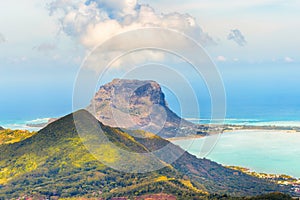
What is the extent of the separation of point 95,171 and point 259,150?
32775mm

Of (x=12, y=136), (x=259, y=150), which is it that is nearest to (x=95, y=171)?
(x=12, y=136)

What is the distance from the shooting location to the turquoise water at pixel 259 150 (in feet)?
175

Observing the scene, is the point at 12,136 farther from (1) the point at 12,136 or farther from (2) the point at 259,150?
(2) the point at 259,150

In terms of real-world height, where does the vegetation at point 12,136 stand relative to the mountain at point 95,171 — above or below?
→ above

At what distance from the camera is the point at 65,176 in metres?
35.5

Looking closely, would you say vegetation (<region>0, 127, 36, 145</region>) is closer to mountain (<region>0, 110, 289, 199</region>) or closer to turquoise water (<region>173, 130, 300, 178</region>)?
mountain (<region>0, 110, 289, 199</region>)

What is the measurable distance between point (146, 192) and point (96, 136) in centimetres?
841

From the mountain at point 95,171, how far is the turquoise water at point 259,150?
5804 mm

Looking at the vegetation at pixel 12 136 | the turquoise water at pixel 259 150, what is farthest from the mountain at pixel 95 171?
the turquoise water at pixel 259 150

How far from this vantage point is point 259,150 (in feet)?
208

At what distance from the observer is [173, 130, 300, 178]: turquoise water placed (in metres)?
53.3

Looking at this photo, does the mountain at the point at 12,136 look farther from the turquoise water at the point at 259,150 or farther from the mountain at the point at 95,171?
the turquoise water at the point at 259,150

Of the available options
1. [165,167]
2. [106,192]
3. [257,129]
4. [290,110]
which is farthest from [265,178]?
[290,110]

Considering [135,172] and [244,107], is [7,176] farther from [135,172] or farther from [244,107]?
[244,107]
